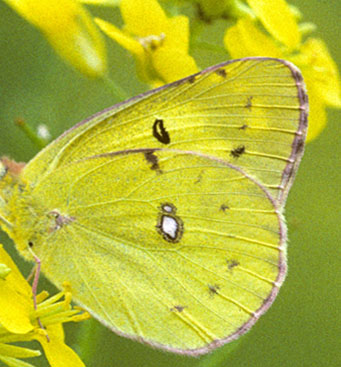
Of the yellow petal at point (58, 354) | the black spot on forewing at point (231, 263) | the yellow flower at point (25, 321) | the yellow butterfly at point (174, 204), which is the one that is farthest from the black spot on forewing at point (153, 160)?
the yellow petal at point (58, 354)

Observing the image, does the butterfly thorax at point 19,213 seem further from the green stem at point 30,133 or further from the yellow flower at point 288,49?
the yellow flower at point 288,49

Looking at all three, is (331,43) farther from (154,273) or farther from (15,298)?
(15,298)

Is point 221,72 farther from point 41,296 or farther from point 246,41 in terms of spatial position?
point 41,296

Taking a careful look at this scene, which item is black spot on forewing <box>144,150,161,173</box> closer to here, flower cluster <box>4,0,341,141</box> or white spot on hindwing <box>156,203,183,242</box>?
white spot on hindwing <box>156,203,183,242</box>

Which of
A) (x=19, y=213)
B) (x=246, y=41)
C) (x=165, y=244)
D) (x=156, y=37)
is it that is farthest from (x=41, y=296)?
(x=246, y=41)

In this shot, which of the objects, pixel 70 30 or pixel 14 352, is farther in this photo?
pixel 70 30

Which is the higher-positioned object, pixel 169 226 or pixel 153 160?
pixel 153 160
